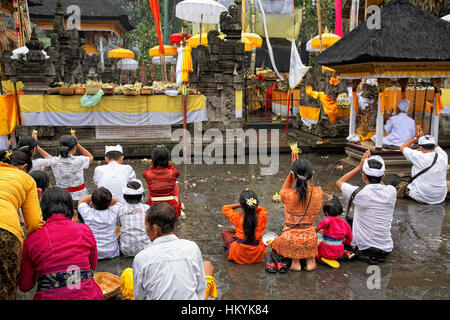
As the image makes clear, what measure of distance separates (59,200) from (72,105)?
868cm

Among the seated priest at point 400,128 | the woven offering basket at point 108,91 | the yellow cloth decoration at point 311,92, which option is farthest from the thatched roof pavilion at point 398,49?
the woven offering basket at point 108,91

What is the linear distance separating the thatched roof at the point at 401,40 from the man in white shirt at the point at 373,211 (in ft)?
14.9

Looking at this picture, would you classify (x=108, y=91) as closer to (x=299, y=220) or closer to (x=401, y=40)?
(x=401, y=40)

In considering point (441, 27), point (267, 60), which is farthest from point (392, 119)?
point (267, 60)

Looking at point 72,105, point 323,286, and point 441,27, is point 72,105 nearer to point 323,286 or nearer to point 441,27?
point 323,286

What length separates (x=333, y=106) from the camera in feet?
40.1

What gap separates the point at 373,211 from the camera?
4816 mm

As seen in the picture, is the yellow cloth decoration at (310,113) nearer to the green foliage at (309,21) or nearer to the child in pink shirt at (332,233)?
the child in pink shirt at (332,233)

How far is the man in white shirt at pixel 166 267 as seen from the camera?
2.61 meters

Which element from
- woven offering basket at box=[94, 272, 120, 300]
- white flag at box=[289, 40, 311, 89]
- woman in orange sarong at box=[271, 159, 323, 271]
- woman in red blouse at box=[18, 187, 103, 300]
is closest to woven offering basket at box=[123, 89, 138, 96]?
white flag at box=[289, 40, 311, 89]

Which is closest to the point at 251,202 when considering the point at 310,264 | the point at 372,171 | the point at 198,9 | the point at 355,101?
the point at 310,264

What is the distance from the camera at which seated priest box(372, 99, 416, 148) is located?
947 centimetres

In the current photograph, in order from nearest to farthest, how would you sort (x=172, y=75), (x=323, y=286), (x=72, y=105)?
(x=323, y=286) < (x=72, y=105) < (x=172, y=75)

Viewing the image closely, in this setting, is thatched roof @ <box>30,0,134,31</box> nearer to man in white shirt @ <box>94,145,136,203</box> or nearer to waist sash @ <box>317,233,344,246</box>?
man in white shirt @ <box>94,145,136,203</box>
